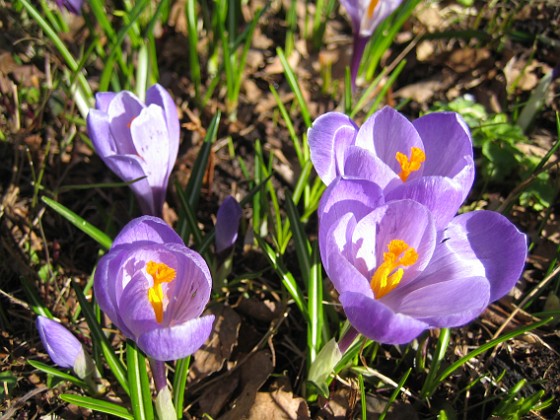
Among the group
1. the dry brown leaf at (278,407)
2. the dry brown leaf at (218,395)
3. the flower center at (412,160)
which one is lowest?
the dry brown leaf at (218,395)

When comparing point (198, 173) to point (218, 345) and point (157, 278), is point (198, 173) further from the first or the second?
point (157, 278)

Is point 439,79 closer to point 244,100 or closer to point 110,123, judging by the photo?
point 244,100

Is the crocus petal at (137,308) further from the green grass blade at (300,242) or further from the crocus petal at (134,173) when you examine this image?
the green grass blade at (300,242)

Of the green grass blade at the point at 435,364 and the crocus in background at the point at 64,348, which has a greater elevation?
the crocus in background at the point at 64,348

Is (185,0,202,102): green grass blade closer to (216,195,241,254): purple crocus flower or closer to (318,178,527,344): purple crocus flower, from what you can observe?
(216,195,241,254): purple crocus flower

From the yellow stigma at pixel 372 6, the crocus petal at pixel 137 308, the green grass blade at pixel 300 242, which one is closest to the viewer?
the crocus petal at pixel 137 308

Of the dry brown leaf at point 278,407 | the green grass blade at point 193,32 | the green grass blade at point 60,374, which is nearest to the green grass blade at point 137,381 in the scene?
the green grass blade at point 60,374
